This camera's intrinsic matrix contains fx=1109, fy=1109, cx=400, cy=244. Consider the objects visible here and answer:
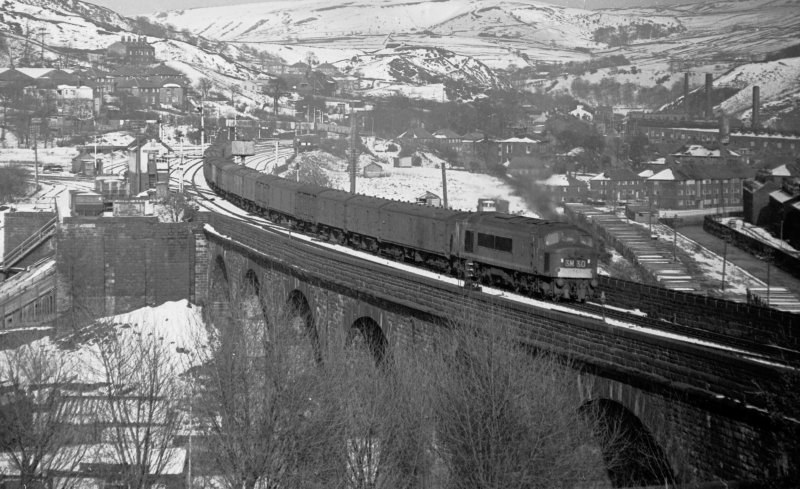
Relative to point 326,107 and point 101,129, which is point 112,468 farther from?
point 326,107

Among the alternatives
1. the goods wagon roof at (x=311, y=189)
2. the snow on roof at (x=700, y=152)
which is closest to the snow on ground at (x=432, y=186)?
the goods wagon roof at (x=311, y=189)

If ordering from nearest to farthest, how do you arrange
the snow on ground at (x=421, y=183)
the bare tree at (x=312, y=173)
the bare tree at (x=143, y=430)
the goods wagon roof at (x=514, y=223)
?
the bare tree at (x=143, y=430)
the goods wagon roof at (x=514, y=223)
the snow on ground at (x=421, y=183)
the bare tree at (x=312, y=173)

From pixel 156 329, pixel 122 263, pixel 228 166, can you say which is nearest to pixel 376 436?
pixel 156 329

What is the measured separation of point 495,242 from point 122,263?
20427 mm

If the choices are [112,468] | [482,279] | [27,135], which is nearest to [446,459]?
[112,468]

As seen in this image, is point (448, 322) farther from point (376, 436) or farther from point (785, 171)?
point (785, 171)

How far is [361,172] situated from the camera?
9319 centimetres

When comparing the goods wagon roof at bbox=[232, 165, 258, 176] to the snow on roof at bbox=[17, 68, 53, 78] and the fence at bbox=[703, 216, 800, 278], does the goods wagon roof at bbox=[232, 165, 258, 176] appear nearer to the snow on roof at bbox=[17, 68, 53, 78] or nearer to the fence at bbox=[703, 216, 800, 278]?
the fence at bbox=[703, 216, 800, 278]

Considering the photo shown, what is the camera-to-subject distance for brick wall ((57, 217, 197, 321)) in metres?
46.8

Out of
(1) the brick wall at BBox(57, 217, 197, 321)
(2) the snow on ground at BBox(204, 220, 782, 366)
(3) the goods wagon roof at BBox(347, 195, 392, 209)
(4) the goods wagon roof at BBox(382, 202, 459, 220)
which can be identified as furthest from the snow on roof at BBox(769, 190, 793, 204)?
(1) the brick wall at BBox(57, 217, 197, 321)

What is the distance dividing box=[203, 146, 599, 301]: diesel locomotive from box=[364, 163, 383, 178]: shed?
122ft

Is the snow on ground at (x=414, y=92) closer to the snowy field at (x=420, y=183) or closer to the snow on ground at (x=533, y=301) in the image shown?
the snowy field at (x=420, y=183)

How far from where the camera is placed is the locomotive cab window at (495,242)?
108 feet

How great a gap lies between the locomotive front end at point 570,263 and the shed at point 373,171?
60232mm
